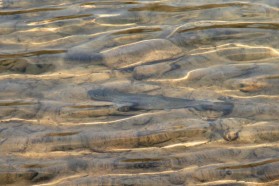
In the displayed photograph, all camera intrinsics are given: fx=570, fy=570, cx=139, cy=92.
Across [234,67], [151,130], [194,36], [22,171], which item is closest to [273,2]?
[194,36]

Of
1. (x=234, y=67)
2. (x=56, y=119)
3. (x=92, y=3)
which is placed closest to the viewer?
(x=56, y=119)

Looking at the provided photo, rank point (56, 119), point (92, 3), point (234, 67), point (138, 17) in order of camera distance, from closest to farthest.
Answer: point (56, 119)
point (234, 67)
point (138, 17)
point (92, 3)

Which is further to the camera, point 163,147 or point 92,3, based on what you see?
point 92,3

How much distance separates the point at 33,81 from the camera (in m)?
3.22

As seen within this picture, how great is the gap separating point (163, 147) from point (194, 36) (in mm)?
1396

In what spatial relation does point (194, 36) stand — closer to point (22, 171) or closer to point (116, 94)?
point (116, 94)

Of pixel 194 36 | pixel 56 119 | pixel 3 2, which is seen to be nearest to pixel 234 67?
pixel 194 36

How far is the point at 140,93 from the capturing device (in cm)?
303

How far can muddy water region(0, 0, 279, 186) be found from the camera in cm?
237

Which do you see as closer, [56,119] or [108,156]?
[108,156]

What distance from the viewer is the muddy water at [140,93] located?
237 cm

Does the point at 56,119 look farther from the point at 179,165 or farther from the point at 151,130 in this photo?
the point at 179,165

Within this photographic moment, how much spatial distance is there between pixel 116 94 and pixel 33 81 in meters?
0.52

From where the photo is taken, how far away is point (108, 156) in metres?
2.45
